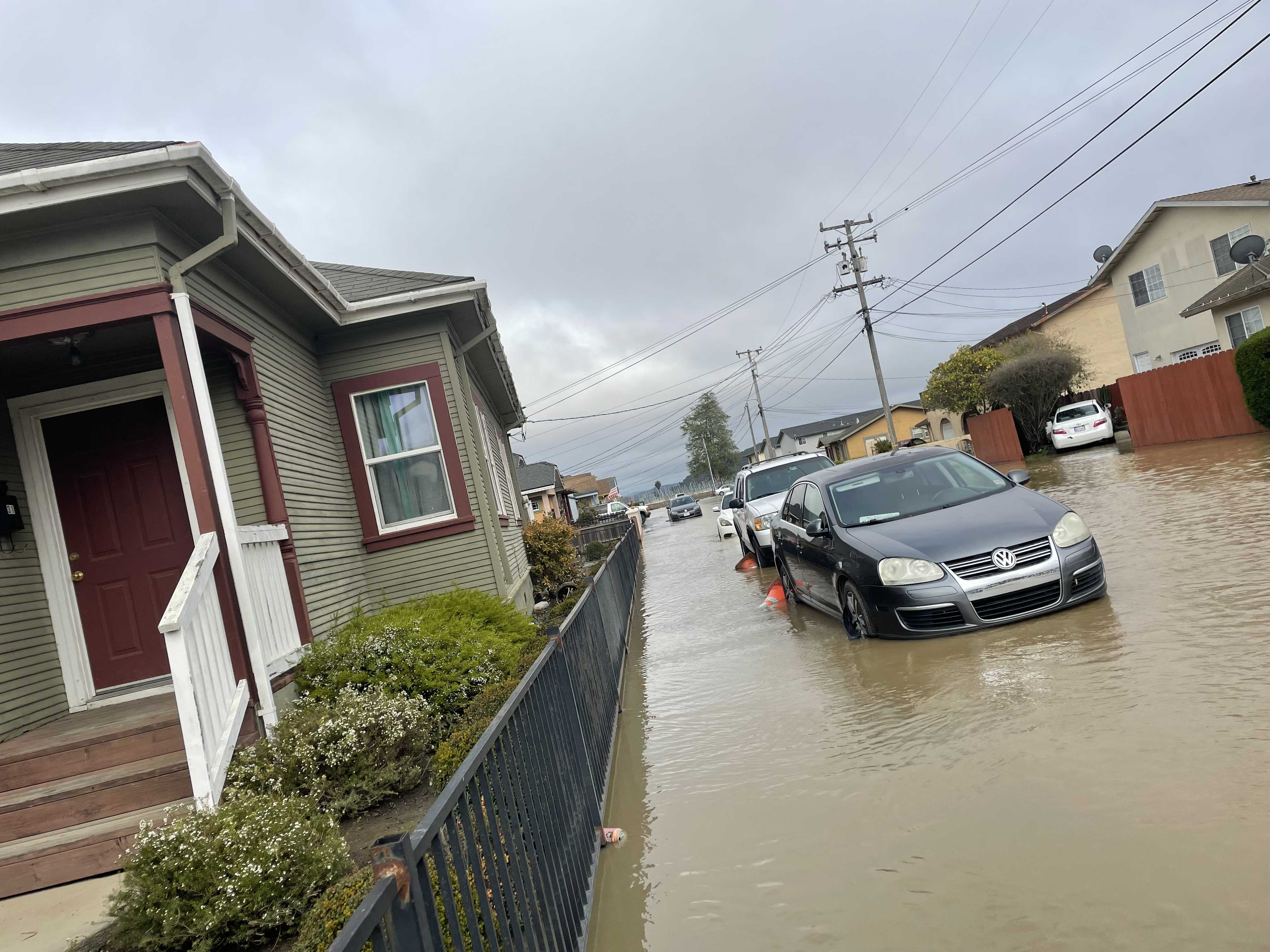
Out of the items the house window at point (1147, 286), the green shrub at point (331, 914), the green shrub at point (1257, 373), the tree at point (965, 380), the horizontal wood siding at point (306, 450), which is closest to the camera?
the green shrub at point (331, 914)

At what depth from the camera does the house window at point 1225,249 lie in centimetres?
2961

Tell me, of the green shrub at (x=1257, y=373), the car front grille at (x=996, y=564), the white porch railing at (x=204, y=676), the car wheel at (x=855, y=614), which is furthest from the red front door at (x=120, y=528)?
the green shrub at (x=1257, y=373)

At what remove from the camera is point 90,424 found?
7812 mm

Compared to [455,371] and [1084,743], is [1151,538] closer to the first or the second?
[1084,743]

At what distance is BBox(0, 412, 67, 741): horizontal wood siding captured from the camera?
6.82 metres

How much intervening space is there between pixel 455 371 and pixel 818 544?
4706mm

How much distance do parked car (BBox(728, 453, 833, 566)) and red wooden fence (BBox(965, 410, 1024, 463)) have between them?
16.6 m

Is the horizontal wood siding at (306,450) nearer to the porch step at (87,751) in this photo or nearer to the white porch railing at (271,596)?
the white porch railing at (271,596)

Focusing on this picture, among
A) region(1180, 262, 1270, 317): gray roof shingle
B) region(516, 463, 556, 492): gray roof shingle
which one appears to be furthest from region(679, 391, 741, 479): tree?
region(1180, 262, 1270, 317): gray roof shingle

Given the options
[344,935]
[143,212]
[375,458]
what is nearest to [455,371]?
[375,458]

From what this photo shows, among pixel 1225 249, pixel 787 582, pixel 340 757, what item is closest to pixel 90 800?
pixel 340 757

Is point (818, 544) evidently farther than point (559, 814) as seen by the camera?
Yes

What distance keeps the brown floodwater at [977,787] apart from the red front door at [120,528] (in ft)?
13.1

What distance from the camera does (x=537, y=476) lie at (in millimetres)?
61000
